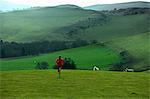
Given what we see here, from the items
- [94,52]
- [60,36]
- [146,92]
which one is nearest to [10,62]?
[94,52]

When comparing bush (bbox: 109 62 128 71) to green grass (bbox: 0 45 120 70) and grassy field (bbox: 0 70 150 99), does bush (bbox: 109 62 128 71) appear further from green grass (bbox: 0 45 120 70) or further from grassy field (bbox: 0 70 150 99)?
grassy field (bbox: 0 70 150 99)

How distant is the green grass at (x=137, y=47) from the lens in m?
125

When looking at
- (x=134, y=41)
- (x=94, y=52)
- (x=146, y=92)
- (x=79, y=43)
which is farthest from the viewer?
(x=79, y=43)

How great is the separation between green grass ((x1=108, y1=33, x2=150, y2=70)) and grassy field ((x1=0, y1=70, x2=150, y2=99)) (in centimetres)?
8350

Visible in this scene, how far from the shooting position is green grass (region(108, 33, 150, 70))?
125287mm

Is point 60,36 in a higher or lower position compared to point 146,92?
higher

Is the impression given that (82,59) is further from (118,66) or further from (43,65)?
(43,65)

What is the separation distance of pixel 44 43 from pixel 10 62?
43249mm

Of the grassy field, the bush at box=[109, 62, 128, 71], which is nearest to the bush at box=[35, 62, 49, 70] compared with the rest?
the bush at box=[109, 62, 128, 71]

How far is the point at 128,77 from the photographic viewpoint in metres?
39.3

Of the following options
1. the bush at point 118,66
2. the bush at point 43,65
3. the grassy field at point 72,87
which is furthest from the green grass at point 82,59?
the grassy field at point 72,87

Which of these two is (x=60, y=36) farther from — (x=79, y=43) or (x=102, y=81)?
(x=102, y=81)

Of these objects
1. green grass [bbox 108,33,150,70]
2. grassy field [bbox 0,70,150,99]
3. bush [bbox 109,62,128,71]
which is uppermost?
green grass [bbox 108,33,150,70]

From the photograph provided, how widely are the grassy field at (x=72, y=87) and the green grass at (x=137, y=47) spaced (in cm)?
8350
